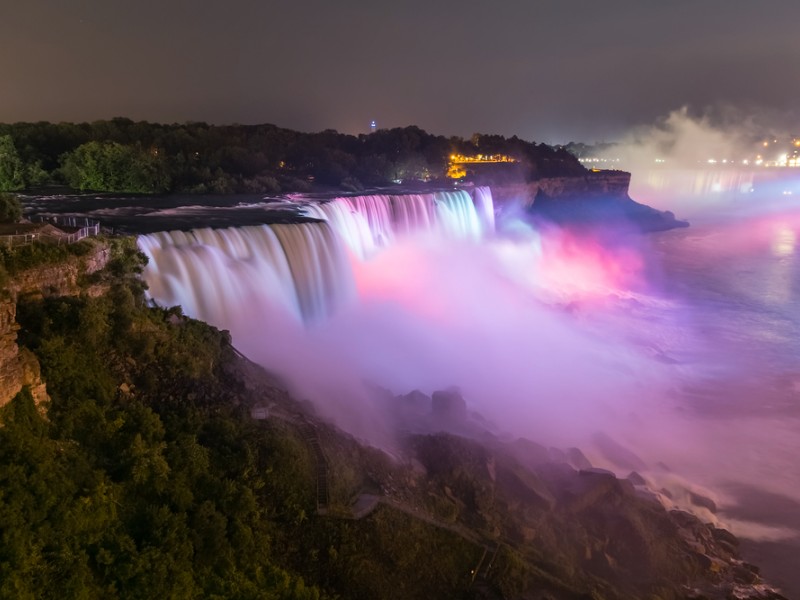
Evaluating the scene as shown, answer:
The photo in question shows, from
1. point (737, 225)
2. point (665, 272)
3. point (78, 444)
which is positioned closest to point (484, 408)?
point (78, 444)

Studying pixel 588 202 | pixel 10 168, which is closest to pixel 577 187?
pixel 588 202

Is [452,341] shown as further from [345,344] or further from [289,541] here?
[289,541]

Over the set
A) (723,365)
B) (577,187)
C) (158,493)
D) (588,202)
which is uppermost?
(158,493)

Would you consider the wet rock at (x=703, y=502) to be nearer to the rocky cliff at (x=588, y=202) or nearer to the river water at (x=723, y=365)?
the river water at (x=723, y=365)

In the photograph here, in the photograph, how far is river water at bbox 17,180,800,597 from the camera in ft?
40.4

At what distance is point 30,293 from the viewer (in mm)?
8117

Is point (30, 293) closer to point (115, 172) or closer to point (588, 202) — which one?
point (115, 172)

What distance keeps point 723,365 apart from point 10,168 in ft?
109

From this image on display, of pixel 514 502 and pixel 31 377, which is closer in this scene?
pixel 31 377

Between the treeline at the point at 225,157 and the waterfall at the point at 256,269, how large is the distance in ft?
43.9

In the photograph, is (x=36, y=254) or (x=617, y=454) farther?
(x=617, y=454)

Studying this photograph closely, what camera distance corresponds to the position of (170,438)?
8.14 meters

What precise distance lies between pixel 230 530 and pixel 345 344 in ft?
33.5

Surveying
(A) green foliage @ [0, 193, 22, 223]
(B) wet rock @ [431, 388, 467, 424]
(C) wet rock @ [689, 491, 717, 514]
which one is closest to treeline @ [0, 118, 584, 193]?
(A) green foliage @ [0, 193, 22, 223]
